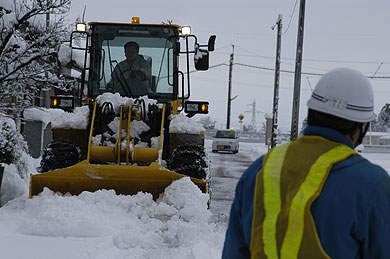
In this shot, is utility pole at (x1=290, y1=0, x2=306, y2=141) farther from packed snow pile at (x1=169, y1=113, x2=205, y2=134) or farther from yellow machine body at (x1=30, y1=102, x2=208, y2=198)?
yellow machine body at (x1=30, y1=102, x2=208, y2=198)

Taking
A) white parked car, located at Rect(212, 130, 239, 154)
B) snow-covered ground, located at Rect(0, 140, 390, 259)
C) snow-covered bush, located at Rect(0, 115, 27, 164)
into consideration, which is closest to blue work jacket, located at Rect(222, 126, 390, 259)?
snow-covered ground, located at Rect(0, 140, 390, 259)

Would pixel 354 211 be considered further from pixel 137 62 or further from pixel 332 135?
pixel 137 62

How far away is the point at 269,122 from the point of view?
35531mm

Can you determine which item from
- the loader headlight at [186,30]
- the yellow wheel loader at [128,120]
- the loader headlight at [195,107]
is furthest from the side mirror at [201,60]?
the loader headlight at [195,107]

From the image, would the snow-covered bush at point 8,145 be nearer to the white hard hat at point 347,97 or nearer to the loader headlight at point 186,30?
the loader headlight at point 186,30

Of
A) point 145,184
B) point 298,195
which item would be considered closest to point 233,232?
point 298,195

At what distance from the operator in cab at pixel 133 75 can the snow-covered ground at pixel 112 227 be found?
1.99m

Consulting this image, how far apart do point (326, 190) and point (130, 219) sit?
421cm

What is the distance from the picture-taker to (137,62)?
718cm

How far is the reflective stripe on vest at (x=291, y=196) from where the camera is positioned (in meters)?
1.53

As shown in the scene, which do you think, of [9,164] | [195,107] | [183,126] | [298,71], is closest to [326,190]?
[183,126]

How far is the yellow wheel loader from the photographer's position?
5.96 meters

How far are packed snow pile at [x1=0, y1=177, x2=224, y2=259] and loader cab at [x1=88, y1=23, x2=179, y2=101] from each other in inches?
78.7

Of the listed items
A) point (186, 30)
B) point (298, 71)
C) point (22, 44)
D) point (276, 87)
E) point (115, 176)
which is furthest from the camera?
point (276, 87)
